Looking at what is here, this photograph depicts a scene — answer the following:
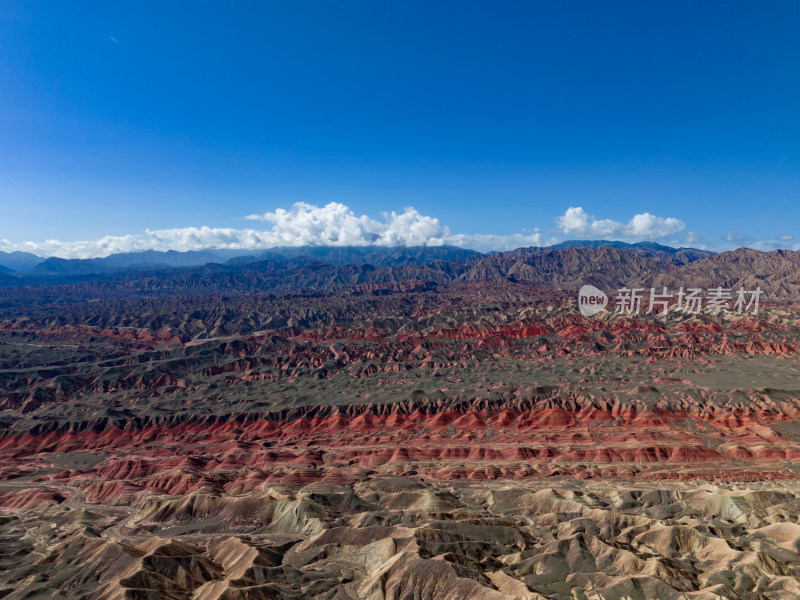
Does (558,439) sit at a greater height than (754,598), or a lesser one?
lesser

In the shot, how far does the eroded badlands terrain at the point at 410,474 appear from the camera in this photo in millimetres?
47969

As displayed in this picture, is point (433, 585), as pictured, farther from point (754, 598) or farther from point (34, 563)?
point (34, 563)

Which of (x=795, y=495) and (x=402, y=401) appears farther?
(x=402, y=401)

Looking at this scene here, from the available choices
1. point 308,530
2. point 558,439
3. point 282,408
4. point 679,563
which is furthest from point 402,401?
point 679,563

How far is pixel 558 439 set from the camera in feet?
324

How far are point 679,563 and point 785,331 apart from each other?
601ft

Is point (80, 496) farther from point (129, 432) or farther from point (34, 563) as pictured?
point (129, 432)

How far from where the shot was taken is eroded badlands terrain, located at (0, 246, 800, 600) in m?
48.0

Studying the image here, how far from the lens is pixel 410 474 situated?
8369cm

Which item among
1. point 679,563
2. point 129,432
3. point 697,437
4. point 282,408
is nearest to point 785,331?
point 697,437

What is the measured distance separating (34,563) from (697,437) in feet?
385

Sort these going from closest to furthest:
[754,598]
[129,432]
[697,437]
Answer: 1. [754,598]
2. [697,437]
3. [129,432]

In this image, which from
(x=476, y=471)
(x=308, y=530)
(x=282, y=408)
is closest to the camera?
(x=308, y=530)

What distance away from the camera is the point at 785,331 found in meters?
179
